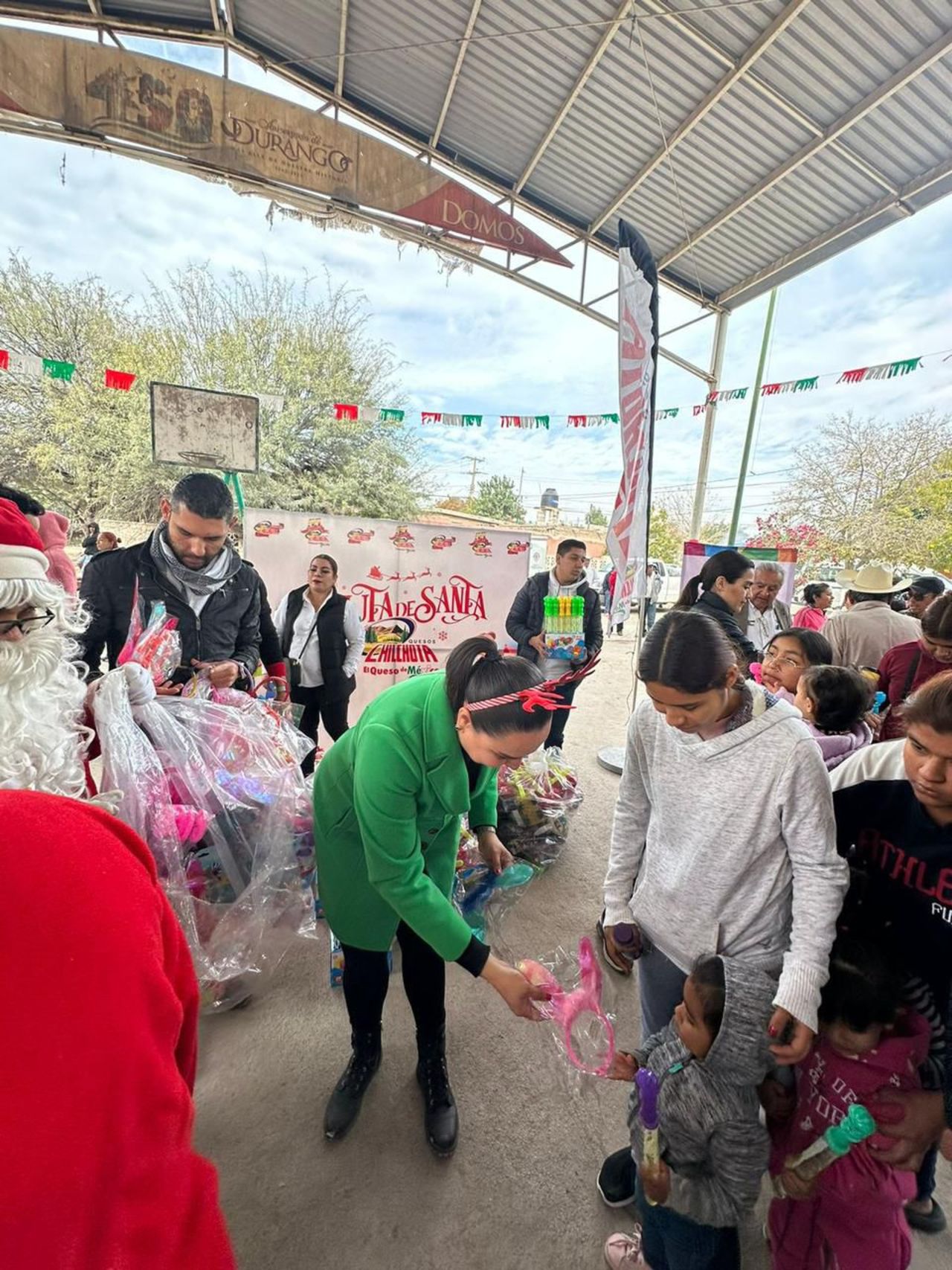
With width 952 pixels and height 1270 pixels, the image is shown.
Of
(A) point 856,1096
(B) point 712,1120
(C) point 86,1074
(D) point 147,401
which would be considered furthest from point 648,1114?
(D) point 147,401

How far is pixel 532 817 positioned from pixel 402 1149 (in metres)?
1.51

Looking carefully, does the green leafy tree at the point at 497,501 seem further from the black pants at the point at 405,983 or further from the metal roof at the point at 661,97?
the black pants at the point at 405,983

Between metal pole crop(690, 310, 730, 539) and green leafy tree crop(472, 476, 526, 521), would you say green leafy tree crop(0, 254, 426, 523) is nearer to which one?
metal pole crop(690, 310, 730, 539)

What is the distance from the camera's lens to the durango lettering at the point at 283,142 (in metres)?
4.67

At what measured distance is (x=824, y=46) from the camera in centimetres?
355

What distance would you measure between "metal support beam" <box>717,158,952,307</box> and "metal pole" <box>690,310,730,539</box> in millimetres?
238

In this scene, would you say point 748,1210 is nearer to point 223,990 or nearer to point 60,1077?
point 60,1077

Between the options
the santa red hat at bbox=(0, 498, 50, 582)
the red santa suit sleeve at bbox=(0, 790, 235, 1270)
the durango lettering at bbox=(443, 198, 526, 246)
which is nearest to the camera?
the red santa suit sleeve at bbox=(0, 790, 235, 1270)

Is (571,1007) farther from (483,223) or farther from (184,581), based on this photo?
(483,223)

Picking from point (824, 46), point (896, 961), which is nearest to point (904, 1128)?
point (896, 961)

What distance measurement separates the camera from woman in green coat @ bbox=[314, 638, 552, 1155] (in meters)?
1.22

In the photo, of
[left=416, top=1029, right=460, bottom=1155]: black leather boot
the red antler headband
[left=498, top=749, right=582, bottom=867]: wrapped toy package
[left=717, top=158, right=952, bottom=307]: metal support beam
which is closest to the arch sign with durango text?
[left=717, top=158, right=952, bottom=307]: metal support beam

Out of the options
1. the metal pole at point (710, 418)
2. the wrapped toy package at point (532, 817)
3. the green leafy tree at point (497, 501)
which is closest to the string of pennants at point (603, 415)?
the metal pole at point (710, 418)

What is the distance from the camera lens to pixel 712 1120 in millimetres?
1052
